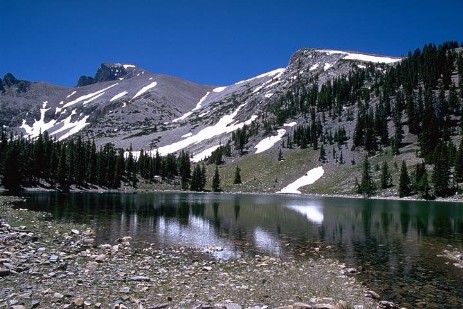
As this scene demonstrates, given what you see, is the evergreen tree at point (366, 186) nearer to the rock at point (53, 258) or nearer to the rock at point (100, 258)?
the rock at point (100, 258)

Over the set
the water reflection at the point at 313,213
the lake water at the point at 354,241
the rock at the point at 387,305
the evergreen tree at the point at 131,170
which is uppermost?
the evergreen tree at the point at 131,170

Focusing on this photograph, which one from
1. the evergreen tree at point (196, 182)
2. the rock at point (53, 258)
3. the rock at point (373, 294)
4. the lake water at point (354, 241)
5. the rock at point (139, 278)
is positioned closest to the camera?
the rock at point (373, 294)

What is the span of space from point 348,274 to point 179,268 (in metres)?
10.5

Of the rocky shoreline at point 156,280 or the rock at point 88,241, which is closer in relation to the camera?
the rocky shoreline at point 156,280

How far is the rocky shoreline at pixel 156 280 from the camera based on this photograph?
632 inches

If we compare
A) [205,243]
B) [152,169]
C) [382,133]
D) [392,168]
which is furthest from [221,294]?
[382,133]

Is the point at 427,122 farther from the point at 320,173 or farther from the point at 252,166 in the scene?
the point at 252,166

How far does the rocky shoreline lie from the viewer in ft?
52.6

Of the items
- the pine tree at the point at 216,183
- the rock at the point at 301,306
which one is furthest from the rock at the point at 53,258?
the pine tree at the point at 216,183

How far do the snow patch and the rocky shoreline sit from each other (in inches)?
4960

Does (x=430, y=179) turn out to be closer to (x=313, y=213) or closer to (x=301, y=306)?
(x=313, y=213)

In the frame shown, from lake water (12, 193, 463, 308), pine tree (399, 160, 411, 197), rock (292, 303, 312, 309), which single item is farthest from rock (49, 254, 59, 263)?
pine tree (399, 160, 411, 197)

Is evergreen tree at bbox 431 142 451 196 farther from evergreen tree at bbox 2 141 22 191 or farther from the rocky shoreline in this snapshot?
evergreen tree at bbox 2 141 22 191

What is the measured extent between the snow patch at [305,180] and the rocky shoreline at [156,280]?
4960 inches
